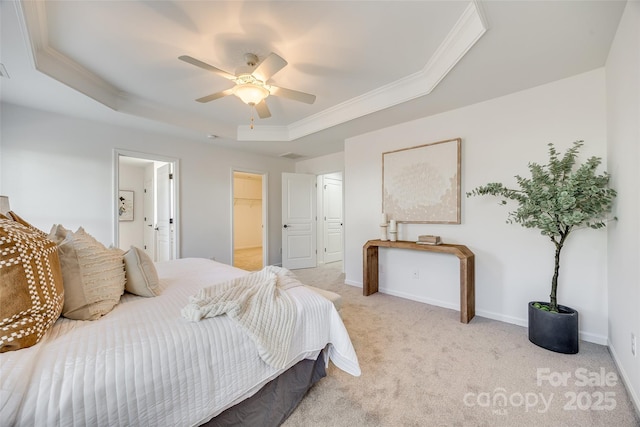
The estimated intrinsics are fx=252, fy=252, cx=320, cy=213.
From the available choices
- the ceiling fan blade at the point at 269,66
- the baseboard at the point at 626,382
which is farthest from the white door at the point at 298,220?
the baseboard at the point at 626,382

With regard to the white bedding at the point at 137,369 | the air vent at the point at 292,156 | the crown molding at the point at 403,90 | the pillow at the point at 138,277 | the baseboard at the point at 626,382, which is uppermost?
the crown molding at the point at 403,90

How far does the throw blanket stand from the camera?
4.08 feet

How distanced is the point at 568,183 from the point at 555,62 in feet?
3.34

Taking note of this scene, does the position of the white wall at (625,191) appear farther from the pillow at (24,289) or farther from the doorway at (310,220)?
the doorway at (310,220)

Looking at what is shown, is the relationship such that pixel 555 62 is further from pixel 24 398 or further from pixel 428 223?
pixel 24 398

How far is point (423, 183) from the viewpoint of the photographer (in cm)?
317

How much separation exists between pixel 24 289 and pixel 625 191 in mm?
3208

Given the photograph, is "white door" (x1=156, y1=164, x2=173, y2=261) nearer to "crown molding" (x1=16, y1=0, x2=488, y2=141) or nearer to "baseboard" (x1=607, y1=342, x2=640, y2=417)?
"crown molding" (x1=16, y1=0, x2=488, y2=141)

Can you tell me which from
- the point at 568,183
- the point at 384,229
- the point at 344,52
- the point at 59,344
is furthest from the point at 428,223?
the point at 59,344

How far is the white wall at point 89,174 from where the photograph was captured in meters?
2.80

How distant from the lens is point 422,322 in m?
2.62

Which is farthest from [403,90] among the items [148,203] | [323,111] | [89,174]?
[148,203]

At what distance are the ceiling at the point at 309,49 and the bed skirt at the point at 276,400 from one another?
235 cm

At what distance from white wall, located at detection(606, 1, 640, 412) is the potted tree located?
12 cm
